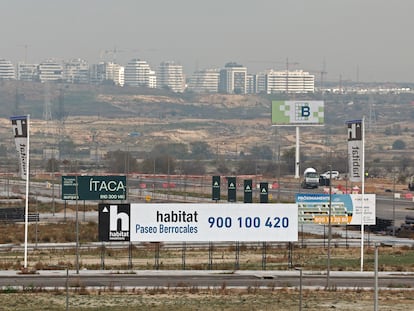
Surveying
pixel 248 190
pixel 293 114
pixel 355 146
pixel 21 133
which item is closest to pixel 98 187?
pixel 248 190

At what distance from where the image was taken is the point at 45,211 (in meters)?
102

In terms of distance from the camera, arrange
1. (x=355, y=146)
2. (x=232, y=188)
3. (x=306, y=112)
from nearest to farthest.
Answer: (x=355, y=146) → (x=232, y=188) → (x=306, y=112)

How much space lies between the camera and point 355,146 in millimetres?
59188

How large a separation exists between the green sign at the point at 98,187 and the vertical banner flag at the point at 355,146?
22884 mm

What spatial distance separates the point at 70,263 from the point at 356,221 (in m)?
18.9

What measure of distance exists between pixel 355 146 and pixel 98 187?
84.7ft

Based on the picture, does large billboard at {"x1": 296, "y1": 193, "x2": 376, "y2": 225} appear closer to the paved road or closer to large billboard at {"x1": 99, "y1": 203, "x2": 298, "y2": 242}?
large billboard at {"x1": 99, "y1": 203, "x2": 298, "y2": 242}

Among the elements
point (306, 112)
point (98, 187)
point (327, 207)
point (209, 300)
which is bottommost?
point (209, 300)

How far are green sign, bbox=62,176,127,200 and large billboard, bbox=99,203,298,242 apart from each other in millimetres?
22356

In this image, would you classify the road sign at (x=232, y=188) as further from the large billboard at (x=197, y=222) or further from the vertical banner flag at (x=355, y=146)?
the large billboard at (x=197, y=222)

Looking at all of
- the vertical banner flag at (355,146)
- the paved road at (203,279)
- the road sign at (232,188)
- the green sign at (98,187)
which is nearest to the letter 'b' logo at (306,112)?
the road sign at (232,188)

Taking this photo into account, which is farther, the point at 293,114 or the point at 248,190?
the point at 293,114

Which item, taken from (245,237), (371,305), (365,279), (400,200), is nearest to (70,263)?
(245,237)

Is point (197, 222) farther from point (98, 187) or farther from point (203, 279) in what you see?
point (98, 187)
